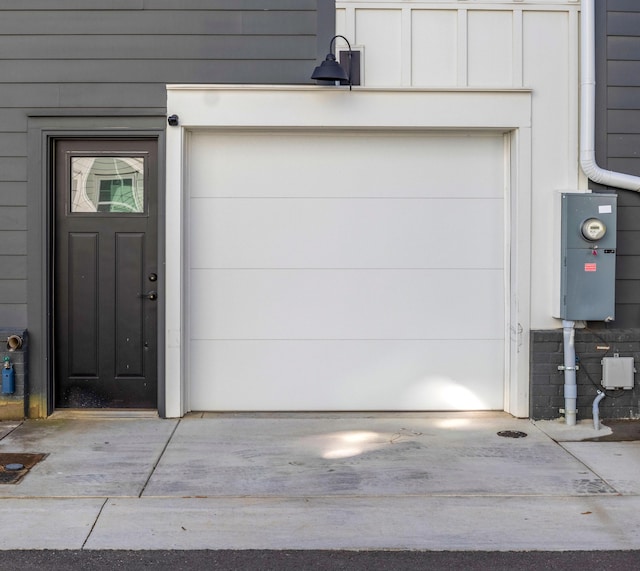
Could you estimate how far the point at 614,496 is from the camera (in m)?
5.22

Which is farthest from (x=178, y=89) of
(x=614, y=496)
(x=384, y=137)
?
(x=614, y=496)

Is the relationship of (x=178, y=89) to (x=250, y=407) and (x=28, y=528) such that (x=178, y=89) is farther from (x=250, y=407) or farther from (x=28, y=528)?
(x=28, y=528)

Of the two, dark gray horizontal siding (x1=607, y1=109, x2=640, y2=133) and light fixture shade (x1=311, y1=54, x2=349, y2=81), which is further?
dark gray horizontal siding (x1=607, y1=109, x2=640, y2=133)

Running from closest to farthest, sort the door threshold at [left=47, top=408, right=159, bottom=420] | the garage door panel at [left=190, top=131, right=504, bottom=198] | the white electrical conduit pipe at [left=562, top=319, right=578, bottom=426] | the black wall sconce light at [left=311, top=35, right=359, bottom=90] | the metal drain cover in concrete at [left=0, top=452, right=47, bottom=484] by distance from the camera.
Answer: the metal drain cover in concrete at [left=0, top=452, right=47, bottom=484], the black wall sconce light at [left=311, top=35, right=359, bottom=90], the white electrical conduit pipe at [left=562, top=319, right=578, bottom=426], the door threshold at [left=47, top=408, right=159, bottom=420], the garage door panel at [left=190, top=131, right=504, bottom=198]

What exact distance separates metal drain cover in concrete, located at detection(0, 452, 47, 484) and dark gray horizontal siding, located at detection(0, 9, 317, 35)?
364 centimetres

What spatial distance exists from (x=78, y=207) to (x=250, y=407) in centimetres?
244

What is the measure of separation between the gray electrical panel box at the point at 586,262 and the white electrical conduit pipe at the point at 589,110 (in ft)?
0.79

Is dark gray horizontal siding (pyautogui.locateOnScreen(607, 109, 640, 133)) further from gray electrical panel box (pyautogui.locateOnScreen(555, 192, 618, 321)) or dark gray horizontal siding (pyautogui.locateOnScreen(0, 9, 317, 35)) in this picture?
dark gray horizontal siding (pyautogui.locateOnScreen(0, 9, 317, 35))

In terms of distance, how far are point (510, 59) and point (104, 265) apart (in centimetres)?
414

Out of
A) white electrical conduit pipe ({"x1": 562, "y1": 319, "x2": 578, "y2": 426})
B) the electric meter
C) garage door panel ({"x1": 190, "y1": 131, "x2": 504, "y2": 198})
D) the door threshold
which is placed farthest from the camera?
garage door panel ({"x1": 190, "y1": 131, "x2": 504, "y2": 198})

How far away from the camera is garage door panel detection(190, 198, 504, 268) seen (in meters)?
7.31

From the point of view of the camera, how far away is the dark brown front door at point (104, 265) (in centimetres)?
723

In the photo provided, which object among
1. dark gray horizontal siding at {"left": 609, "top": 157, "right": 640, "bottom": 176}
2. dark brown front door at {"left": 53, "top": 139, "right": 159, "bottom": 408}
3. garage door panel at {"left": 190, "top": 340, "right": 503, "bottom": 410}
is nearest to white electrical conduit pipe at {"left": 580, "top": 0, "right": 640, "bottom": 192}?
dark gray horizontal siding at {"left": 609, "top": 157, "right": 640, "bottom": 176}

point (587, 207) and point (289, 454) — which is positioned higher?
point (587, 207)
